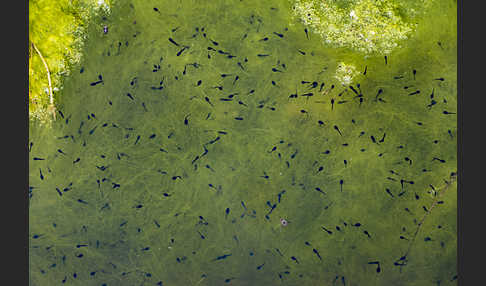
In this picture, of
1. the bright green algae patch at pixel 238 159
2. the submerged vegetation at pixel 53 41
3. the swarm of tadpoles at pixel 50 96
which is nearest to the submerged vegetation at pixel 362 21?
the bright green algae patch at pixel 238 159

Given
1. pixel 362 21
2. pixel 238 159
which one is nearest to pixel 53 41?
pixel 238 159

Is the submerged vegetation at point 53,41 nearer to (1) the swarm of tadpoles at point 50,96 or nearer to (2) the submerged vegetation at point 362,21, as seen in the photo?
(1) the swarm of tadpoles at point 50,96

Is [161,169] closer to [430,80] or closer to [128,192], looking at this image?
[128,192]

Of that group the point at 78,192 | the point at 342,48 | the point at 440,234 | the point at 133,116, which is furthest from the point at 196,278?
the point at 342,48

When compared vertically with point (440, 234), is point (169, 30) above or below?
above

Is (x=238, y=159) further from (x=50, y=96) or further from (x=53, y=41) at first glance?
(x=53, y=41)

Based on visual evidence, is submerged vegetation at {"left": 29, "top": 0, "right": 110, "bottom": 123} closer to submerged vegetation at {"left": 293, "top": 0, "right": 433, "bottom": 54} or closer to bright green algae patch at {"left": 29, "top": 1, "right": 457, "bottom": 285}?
bright green algae patch at {"left": 29, "top": 1, "right": 457, "bottom": 285}

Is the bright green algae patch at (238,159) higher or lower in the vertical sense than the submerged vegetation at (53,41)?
lower
